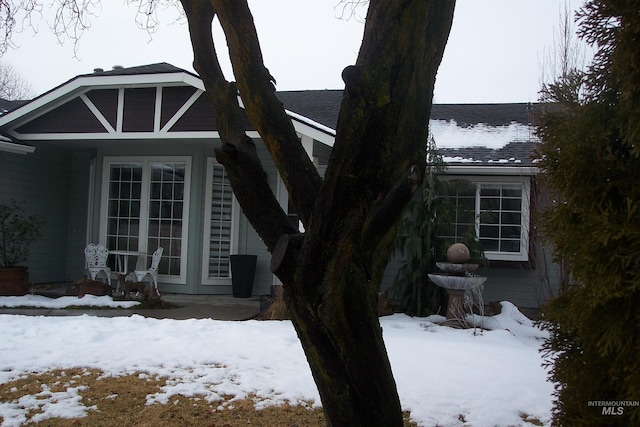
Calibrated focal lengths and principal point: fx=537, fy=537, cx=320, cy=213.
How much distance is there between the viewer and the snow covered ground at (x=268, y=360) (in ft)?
14.5

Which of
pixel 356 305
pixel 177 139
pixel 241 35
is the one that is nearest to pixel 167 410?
pixel 356 305

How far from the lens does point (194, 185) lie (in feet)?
35.6

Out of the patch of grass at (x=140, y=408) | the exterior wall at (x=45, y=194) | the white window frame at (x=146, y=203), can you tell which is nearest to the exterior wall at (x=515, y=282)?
the white window frame at (x=146, y=203)

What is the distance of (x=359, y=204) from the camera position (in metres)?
2.47

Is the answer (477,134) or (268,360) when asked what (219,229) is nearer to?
(268,360)

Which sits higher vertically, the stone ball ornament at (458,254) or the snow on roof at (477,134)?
the snow on roof at (477,134)

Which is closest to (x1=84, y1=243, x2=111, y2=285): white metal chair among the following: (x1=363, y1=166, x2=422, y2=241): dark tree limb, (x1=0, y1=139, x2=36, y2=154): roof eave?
(x1=0, y1=139, x2=36, y2=154): roof eave

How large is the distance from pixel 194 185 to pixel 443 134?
17.9 feet

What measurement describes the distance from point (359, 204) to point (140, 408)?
2960 mm

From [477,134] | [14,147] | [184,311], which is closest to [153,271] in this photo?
[184,311]

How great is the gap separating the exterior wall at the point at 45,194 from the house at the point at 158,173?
2cm

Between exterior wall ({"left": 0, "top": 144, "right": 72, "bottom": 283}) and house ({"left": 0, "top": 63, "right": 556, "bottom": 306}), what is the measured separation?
2 centimetres

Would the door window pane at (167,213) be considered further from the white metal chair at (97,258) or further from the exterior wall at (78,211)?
the exterior wall at (78,211)

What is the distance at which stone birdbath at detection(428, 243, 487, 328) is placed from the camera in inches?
310
